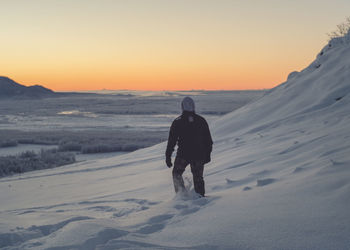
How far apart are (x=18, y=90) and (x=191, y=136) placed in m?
166

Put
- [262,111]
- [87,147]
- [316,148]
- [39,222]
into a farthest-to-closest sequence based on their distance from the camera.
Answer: [87,147]
[262,111]
[316,148]
[39,222]

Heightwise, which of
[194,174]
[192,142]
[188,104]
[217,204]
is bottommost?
[217,204]

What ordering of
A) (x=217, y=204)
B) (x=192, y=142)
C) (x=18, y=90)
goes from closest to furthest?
1. (x=217, y=204)
2. (x=192, y=142)
3. (x=18, y=90)

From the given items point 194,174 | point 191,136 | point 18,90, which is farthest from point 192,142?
point 18,90

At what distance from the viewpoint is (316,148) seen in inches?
235

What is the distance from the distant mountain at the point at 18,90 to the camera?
146 m

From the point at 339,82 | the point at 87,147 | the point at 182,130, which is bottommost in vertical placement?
the point at 87,147

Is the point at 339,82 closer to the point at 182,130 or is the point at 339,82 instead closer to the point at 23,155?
the point at 182,130

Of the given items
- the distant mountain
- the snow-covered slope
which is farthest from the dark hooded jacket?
the distant mountain

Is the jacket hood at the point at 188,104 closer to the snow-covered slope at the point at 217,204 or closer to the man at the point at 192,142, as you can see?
the man at the point at 192,142

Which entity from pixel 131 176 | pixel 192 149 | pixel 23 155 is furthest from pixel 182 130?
pixel 23 155

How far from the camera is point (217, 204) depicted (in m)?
3.88

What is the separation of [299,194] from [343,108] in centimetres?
732

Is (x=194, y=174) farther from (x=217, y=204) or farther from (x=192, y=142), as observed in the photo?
(x=217, y=204)
